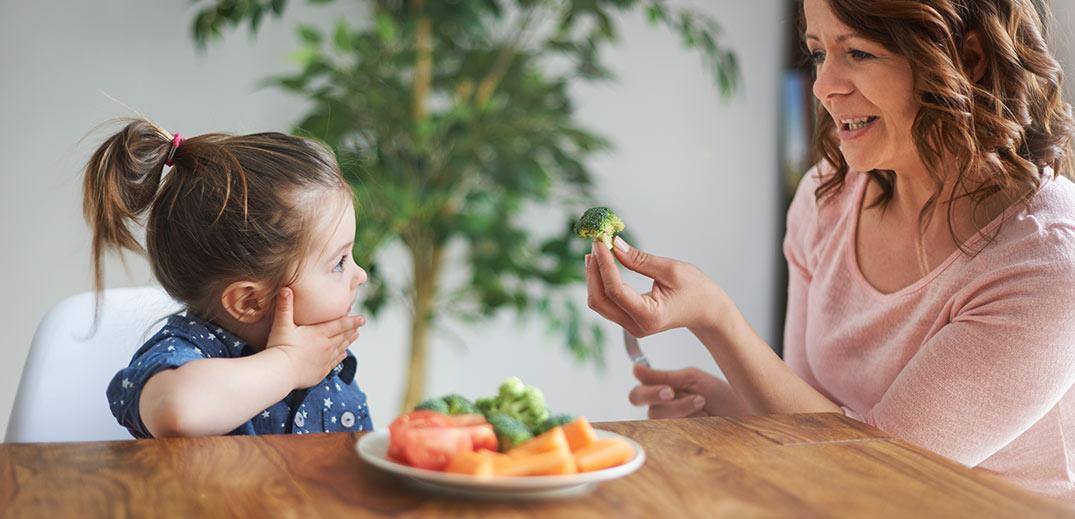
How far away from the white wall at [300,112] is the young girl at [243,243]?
1521 mm

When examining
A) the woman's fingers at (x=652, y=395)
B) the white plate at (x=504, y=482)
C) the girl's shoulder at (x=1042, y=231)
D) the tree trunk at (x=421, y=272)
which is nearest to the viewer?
the white plate at (x=504, y=482)

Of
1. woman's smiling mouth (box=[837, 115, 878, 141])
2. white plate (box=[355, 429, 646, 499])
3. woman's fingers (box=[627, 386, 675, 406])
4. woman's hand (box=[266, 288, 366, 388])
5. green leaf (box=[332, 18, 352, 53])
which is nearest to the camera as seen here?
white plate (box=[355, 429, 646, 499])

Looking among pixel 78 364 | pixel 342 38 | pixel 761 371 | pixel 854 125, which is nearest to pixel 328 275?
pixel 78 364

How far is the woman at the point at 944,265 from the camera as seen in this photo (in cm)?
144

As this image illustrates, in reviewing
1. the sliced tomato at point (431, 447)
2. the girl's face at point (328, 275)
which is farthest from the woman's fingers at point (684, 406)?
the sliced tomato at point (431, 447)

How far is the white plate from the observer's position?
2.84 feet

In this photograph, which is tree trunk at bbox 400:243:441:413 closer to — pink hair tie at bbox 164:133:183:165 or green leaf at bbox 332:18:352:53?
green leaf at bbox 332:18:352:53

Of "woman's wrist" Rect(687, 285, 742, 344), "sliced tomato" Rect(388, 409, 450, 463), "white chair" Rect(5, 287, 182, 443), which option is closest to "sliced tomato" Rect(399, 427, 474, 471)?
"sliced tomato" Rect(388, 409, 450, 463)

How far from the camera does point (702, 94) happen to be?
11.8 feet

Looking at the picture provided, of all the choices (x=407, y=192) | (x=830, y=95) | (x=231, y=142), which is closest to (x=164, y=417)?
(x=231, y=142)

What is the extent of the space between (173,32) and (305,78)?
0.51m

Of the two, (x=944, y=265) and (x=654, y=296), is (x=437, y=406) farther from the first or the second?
(x=944, y=265)

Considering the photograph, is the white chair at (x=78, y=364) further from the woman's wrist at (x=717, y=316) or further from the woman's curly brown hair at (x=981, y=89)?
the woman's curly brown hair at (x=981, y=89)

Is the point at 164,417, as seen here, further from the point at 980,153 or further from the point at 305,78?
the point at 305,78
